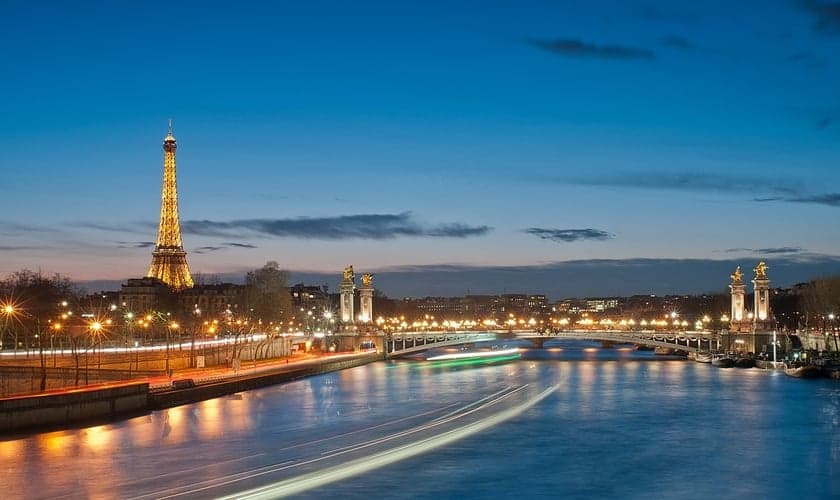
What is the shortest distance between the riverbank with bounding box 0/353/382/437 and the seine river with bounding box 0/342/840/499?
2.71ft

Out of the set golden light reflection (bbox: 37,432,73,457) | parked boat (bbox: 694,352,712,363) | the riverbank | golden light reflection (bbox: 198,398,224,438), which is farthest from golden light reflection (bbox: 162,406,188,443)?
parked boat (bbox: 694,352,712,363)

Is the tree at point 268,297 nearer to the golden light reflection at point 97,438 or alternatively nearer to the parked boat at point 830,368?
the parked boat at point 830,368

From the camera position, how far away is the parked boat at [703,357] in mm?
76681

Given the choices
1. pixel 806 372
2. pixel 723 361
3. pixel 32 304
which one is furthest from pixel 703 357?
pixel 32 304

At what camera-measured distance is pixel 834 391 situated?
49.7 m

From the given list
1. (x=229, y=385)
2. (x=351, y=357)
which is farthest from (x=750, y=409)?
(x=351, y=357)

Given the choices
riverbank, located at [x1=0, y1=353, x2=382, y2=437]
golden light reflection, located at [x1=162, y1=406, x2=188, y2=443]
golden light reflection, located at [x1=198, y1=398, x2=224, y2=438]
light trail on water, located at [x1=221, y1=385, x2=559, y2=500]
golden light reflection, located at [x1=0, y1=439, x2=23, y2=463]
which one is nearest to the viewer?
light trail on water, located at [x1=221, y1=385, x2=559, y2=500]

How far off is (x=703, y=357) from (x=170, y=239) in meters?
58.4

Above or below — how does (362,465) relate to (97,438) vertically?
below

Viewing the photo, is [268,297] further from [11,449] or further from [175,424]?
[11,449]

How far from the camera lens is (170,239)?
354ft

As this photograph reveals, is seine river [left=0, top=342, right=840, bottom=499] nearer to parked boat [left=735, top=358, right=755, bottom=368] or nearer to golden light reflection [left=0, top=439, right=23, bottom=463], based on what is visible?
golden light reflection [left=0, top=439, right=23, bottom=463]

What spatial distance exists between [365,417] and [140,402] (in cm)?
852

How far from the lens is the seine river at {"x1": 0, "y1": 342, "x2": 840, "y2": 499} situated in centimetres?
2383
